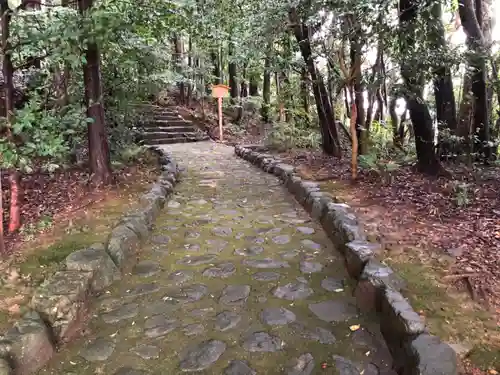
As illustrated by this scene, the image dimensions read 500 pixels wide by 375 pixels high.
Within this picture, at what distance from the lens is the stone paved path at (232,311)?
2.55 metres

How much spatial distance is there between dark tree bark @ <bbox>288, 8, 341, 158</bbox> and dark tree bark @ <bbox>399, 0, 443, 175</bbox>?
203 centimetres

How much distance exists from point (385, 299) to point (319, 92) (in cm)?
624

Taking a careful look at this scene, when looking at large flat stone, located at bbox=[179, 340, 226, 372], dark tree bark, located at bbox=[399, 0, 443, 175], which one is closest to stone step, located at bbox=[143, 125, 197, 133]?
dark tree bark, located at bbox=[399, 0, 443, 175]

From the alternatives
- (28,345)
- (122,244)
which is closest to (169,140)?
(122,244)

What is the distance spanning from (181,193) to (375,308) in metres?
4.60

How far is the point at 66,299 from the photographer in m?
2.94

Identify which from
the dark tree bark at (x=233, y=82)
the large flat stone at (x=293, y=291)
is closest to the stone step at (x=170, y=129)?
the dark tree bark at (x=233, y=82)

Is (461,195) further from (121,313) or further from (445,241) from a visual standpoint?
(121,313)

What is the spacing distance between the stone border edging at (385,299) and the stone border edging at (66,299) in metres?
2.21

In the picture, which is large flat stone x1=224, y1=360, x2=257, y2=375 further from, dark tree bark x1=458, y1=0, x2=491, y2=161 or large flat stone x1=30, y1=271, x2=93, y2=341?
dark tree bark x1=458, y1=0, x2=491, y2=161

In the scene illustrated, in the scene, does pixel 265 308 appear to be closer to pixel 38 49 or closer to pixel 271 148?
pixel 38 49

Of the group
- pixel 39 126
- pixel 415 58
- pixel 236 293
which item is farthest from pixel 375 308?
pixel 415 58

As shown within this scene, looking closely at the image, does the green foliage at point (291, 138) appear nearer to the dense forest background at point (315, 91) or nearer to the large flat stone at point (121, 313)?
the dense forest background at point (315, 91)

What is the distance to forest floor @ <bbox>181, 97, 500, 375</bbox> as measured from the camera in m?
2.56
